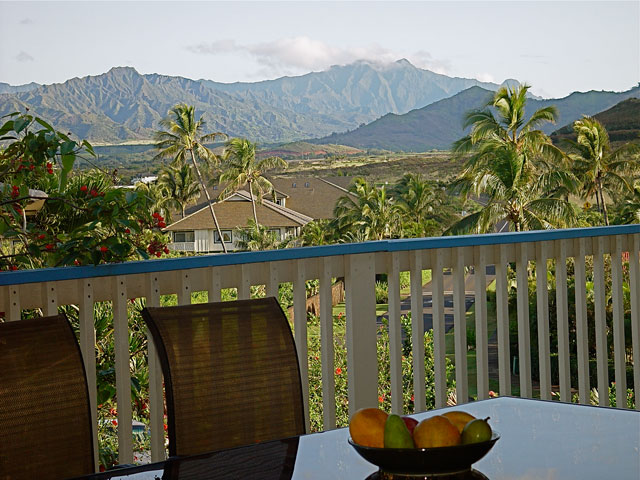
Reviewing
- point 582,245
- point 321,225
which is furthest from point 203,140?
point 582,245

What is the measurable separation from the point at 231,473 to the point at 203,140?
51597 millimetres

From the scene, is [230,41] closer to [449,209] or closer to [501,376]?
[449,209]

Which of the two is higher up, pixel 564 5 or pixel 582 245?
pixel 564 5

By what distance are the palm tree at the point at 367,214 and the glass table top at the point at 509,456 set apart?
41.2 m

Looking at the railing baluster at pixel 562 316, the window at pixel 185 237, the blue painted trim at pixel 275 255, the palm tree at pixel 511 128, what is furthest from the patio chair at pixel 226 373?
the window at pixel 185 237

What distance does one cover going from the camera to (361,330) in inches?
112

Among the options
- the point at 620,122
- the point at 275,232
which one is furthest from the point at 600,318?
the point at 275,232

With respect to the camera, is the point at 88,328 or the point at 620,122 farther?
the point at 620,122

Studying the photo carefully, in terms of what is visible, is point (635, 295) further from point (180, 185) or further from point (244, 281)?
point (180, 185)

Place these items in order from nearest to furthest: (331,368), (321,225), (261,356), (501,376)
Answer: (261,356) → (331,368) → (501,376) → (321,225)

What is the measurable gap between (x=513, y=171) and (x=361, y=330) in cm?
2901

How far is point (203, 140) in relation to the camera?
5197cm

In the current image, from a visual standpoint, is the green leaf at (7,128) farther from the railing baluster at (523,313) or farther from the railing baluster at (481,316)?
the railing baluster at (523,313)

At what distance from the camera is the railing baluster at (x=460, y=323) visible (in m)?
3.02
